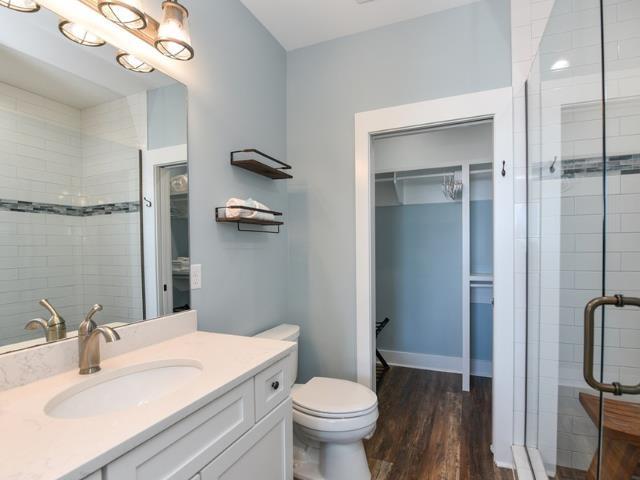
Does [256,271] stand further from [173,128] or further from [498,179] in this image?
[498,179]

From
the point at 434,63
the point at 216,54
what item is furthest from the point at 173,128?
the point at 434,63

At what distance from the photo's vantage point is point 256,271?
1969 mm

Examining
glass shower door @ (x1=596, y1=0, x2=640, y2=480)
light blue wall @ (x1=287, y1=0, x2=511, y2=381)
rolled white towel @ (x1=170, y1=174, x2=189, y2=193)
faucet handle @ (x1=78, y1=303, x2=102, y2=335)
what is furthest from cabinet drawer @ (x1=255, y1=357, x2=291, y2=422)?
glass shower door @ (x1=596, y1=0, x2=640, y2=480)

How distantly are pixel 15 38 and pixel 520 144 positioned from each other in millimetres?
2163

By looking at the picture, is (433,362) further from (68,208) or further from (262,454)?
(68,208)

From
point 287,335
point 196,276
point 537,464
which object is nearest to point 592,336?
point 537,464

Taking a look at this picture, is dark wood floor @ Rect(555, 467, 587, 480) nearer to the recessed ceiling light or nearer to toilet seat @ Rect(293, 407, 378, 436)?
toilet seat @ Rect(293, 407, 378, 436)

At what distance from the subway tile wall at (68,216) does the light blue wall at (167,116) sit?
42mm

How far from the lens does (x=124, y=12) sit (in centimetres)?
→ 112

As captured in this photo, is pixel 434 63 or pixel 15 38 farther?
pixel 434 63

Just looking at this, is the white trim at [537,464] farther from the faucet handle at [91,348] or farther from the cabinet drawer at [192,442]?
the faucet handle at [91,348]

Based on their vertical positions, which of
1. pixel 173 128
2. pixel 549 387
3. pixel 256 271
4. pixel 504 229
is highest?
pixel 173 128

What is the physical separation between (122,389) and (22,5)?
1.18 metres

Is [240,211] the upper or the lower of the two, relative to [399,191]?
lower
